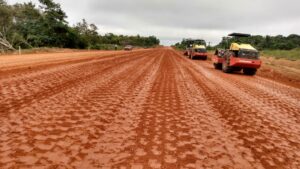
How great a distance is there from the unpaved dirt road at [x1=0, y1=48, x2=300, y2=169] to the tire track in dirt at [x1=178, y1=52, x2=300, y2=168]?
0.01 m

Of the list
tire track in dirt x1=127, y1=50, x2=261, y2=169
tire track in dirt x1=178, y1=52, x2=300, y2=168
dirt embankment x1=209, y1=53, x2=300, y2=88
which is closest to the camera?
tire track in dirt x1=127, y1=50, x2=261, y2=169

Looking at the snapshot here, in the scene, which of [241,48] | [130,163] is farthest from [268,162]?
[241,48]

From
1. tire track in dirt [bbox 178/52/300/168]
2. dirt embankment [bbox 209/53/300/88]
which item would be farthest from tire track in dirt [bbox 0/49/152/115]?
dirt embankment [bbox 209/53/300/88]

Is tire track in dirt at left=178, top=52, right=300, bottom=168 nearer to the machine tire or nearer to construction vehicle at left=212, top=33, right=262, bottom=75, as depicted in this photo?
construction vehicle at left=212, top=33, right=262, bottom=75

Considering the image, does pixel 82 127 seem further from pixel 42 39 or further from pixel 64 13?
pixel 64 13

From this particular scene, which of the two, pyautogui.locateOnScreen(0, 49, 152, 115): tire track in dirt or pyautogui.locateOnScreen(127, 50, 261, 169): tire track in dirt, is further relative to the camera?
pyautogui.locateOnScreen(0, 49, 152, 115): tire track in dirt

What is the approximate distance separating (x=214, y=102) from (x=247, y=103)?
0.94 metres

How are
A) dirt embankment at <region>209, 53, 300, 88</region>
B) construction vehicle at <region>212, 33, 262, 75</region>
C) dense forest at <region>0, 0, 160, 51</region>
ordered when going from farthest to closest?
dense forest at <region>0, 0, 160, 51</region>, construction vehicle at <region>212, 33, 262, 75</region>, dirt embankment at <region>209, 53, 300, 88</region>

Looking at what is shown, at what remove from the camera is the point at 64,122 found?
4758 millimetres

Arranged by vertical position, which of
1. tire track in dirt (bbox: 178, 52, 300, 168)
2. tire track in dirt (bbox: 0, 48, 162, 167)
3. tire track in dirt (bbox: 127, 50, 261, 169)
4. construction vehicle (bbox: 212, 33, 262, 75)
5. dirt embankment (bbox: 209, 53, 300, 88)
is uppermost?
construction vehicle (bbox: 212, 33, 262, 75)

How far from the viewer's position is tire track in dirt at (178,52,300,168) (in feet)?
12.6

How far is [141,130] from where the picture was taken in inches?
179

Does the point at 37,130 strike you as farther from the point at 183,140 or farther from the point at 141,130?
the point at 183,140

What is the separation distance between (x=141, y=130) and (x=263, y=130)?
2239 millimetres
